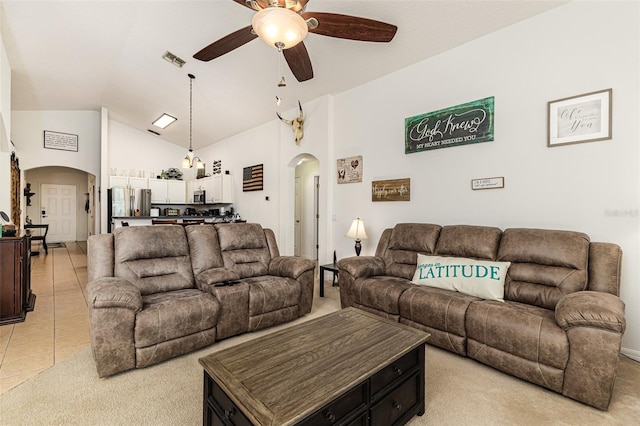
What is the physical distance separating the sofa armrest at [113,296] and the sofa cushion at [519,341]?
8.14 ft

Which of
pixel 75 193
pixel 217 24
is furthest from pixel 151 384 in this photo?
pixel 75 193

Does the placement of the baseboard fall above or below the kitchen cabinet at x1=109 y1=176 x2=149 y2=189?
below

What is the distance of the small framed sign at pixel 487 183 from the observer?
122 inches

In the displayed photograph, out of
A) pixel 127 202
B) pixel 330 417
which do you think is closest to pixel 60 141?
pixel 127 202

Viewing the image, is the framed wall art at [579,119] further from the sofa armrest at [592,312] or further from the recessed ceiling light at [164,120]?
the recessed ceiling light at [164,120]

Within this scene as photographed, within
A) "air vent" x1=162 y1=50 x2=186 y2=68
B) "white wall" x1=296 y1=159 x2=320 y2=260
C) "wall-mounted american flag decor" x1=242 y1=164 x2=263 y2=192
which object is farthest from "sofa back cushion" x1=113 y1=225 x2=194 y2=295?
"white wall" x1=296 y1=159 x2=320 y2=260

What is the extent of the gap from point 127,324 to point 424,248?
2769 mm

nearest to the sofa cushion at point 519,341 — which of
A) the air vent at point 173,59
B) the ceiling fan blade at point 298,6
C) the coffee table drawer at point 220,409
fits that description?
the coffee table drawer at point 220,409

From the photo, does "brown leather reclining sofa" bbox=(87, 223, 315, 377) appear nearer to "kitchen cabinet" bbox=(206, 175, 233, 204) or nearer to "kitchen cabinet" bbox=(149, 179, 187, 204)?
"kitchen cabinet" bbox=(206, 175, 233, 204)

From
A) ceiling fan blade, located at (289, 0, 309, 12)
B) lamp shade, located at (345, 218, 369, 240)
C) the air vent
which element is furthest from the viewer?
the air vent

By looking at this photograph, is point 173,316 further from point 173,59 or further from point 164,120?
point 164,120

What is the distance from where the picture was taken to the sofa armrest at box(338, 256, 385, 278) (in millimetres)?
3187

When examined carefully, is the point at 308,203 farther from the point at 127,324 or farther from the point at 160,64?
the point at 127,324

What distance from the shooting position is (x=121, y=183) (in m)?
7.45
